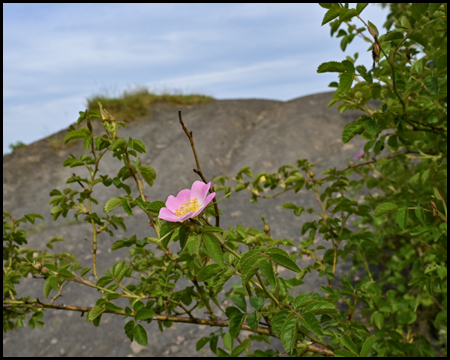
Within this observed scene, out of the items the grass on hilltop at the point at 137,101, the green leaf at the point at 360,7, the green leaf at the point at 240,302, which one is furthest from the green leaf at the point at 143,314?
the grass on hilltop at the point at 137,101

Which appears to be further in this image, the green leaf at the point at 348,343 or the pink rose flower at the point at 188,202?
the green leaf at the point at 348,343

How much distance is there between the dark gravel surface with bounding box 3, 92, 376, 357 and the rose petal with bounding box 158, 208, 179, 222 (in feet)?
7.67

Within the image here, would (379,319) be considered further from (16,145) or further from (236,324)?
(16,145)

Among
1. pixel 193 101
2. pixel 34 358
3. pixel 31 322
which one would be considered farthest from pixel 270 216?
pixel 193 101

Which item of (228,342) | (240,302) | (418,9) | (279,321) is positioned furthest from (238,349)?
(418,9)

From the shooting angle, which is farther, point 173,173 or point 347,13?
point 173,173

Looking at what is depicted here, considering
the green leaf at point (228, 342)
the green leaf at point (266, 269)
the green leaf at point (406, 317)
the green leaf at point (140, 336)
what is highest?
the green leaf at point (266, 269)

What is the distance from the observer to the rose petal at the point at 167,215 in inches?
33.5

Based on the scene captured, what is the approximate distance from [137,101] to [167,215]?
26.9ft

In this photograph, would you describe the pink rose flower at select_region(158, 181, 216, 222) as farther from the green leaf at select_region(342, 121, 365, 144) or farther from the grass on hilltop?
the grass on hilltop

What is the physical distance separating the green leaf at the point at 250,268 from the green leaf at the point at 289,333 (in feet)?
0.60

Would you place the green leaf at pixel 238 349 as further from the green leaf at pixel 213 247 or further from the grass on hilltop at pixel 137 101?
the grass on hilltop at pixel 137 101

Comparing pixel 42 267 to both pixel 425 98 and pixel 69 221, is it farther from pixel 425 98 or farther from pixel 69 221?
pixel 69 221

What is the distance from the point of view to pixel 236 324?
1.08 metres
